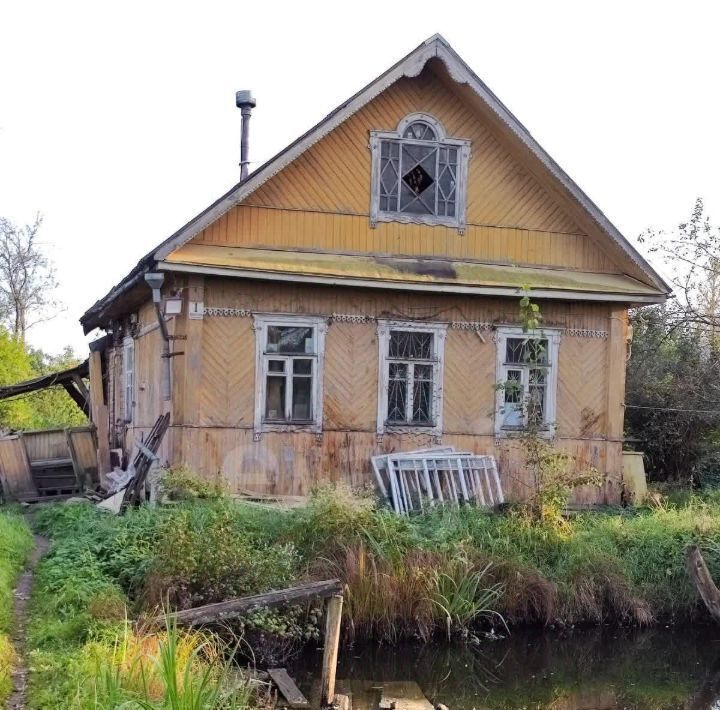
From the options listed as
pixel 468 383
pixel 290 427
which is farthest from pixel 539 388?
pixel 290 427

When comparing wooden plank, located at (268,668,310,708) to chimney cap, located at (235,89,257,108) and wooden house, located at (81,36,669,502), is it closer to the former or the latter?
wooden house, located at (81,36,669,502)

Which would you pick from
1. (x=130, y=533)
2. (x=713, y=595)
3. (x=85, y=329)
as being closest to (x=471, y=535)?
(x=713, y=595)

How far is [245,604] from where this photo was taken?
923 centimetres

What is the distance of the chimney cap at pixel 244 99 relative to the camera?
726 inches

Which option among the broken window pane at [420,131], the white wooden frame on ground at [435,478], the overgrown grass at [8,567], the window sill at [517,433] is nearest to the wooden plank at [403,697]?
the overgrown grass at [8,567]

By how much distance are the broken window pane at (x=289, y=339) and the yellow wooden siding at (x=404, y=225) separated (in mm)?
1191

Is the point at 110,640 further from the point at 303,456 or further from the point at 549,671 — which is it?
the point at 303,456

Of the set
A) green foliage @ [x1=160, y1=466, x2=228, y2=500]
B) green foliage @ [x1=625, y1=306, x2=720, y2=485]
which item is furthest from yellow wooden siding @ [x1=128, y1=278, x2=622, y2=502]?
green foliage @ [x1=625, y1=306, x2=720, y2=485]

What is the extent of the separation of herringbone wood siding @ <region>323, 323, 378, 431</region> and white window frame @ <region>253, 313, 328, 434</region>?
10 centimetres

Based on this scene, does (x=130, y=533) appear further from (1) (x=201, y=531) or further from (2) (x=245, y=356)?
(2) (x=245, y=356)

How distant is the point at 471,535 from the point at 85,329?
12.2 m

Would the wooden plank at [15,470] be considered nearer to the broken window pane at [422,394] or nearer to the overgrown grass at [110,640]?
the overgrown grass at [110,640]

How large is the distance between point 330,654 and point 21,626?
2822 mm

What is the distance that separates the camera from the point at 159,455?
49.2ft
